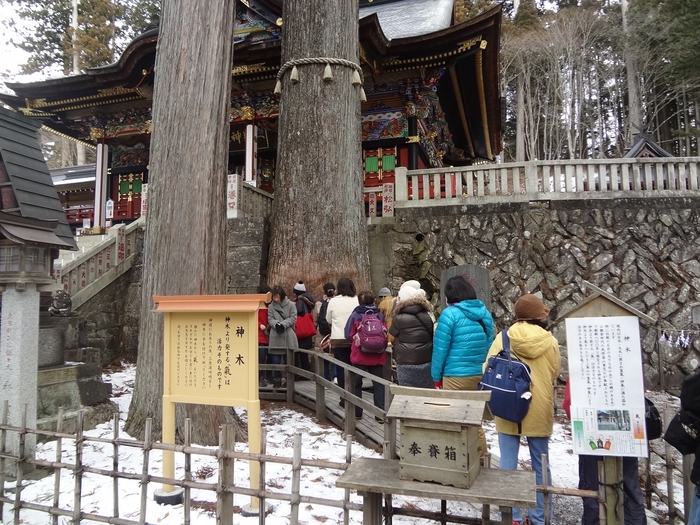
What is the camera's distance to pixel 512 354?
10.2 feet

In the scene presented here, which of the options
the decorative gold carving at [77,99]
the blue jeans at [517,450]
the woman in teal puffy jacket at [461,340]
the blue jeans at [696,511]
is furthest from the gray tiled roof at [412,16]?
the blue jeans at [696,511]

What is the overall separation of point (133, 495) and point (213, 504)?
2.30 ft

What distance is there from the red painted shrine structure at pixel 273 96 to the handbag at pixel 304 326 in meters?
6.13

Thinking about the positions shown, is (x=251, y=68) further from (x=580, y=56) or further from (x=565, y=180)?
(x=580, y=56)

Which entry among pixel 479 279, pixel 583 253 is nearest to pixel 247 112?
pixel 479 279

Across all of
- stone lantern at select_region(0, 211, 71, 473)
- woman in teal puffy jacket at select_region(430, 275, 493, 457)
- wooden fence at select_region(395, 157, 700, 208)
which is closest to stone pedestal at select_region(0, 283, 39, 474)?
stone lantern at select_region(0, 211, 71, 473)

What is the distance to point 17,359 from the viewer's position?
3732 mm

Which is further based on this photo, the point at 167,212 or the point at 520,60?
the point at 520,60

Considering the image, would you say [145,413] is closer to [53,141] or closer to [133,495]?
[133,495]

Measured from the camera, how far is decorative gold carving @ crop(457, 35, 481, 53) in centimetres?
1015

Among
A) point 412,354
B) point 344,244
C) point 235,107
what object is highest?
point 235,107

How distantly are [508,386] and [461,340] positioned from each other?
0.71 metres

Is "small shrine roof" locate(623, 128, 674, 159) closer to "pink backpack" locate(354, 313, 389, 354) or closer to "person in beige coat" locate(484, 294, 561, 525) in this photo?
"pink backpack" locate(354, 313, 389, 354)

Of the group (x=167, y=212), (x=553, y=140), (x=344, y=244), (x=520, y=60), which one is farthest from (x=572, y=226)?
(x=553, y=140)
